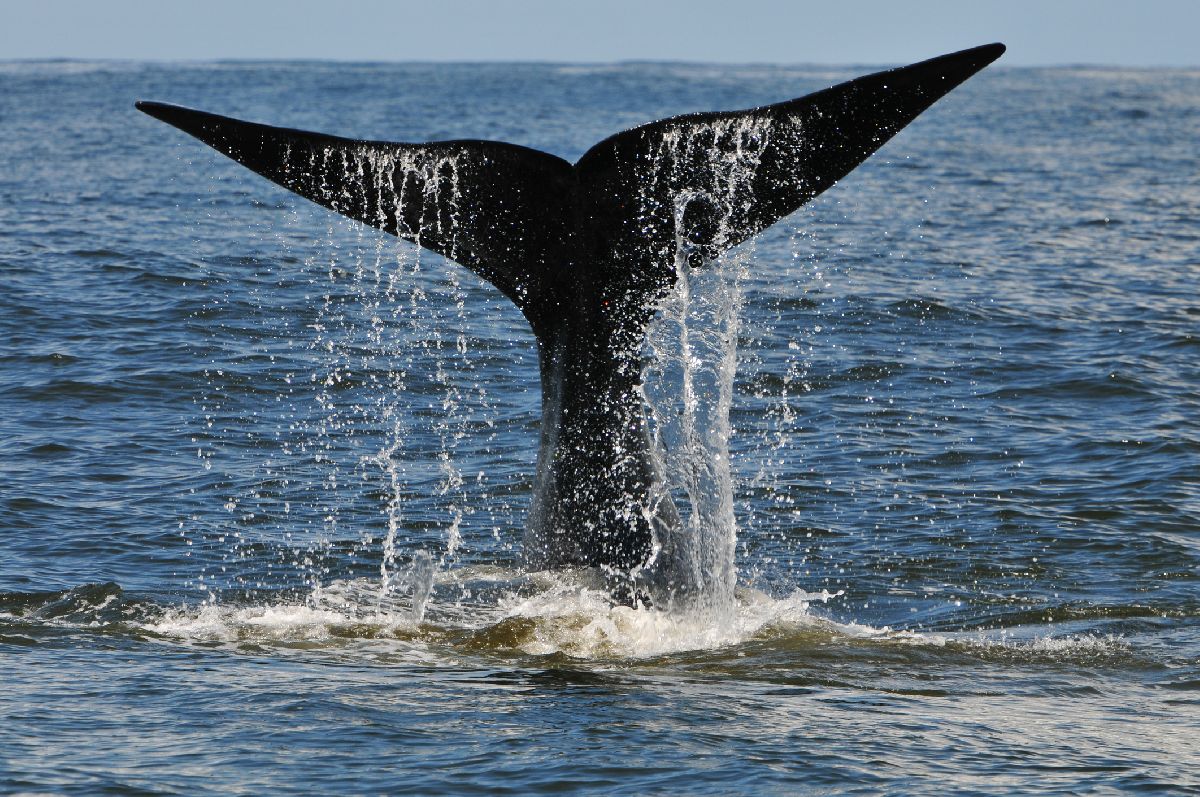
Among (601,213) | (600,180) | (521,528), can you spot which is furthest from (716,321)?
(521,528)

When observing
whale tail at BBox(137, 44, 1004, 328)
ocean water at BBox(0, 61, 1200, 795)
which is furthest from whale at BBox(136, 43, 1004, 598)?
ocean water at BBox(0, 61, 1200, 795)

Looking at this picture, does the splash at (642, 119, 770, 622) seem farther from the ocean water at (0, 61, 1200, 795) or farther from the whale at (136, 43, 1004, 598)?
the ocean water at (0, 61, 1200, 795)

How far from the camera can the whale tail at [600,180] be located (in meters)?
6.86

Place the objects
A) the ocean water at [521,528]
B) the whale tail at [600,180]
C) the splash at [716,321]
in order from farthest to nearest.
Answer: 1. the splash at [716,321]
2. the whale tail at [600,180]
3. the ocean water at [521,528]

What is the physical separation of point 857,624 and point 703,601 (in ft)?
3.62

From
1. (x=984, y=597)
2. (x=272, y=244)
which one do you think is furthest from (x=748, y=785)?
(x=272, y=244)

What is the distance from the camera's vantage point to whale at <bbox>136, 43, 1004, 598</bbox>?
6934mm

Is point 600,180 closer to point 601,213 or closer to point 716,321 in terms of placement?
point 601,213

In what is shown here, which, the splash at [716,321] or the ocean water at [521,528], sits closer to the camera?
the ocean water at [521,528]

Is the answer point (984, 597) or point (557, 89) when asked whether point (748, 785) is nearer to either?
point (984, 597)

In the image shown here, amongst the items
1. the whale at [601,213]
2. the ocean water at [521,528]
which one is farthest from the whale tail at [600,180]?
the ocean water at [521,528]

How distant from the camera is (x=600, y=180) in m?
7.45

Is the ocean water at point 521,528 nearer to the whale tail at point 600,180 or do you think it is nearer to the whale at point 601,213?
the whale at point 601,213

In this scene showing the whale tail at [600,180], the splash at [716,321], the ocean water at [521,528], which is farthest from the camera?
the splash at [716,321]
